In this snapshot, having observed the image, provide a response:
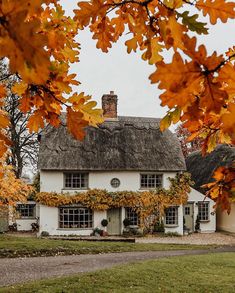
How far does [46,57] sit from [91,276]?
35.2 ft

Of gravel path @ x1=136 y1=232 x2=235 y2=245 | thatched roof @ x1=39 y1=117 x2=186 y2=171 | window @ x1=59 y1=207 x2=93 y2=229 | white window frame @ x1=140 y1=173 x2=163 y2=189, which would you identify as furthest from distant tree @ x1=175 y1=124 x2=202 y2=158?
window @ x1=59 y1=207 x2=93 y2=229

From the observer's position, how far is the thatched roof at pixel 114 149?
78.3 feet

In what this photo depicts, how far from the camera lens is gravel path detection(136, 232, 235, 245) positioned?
2138 centimetres

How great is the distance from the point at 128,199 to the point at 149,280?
513 inches

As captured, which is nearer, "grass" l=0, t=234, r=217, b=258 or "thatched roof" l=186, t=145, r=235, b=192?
"grass" l=0, t=234, r=217, b=258

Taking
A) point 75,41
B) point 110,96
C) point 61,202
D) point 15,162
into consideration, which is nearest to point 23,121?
point 15,162

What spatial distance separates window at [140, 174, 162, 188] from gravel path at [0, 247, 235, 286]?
24.6 ft

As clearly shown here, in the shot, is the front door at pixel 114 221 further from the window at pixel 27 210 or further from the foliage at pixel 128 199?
the window at pixel 27 210

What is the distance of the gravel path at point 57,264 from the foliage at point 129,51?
9.82 meters

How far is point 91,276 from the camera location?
433 inches

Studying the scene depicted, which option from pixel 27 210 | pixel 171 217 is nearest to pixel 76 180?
pixel 27 210

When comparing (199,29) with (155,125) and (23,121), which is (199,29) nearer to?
(155,125)

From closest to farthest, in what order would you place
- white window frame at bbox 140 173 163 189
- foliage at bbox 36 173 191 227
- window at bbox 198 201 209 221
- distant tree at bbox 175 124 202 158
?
foliage at bbox 36 173 191 227 → white window frame at bbox 140 173 163 189 → window at bbox 198 201 209 221 → distant tree at bbox 175 124 202 158

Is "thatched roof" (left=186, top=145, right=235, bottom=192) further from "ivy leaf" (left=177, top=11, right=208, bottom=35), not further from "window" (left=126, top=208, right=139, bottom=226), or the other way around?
"ivy leaf" (left=177, top=11, right=208, bottom=35)
